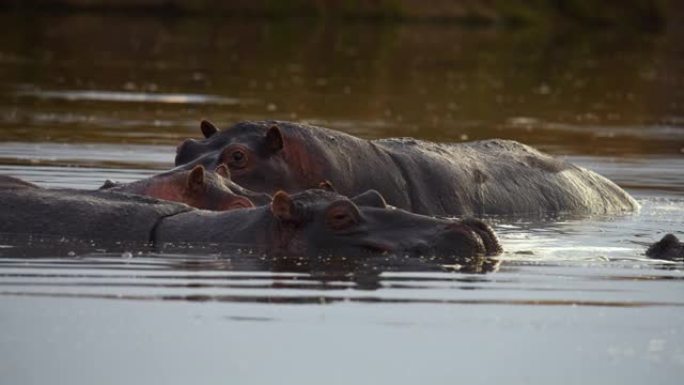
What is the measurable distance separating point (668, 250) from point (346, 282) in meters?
2.18

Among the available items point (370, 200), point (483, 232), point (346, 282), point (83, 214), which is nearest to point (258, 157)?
point (83, 214)

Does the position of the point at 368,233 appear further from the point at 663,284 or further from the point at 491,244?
the point at 663,284

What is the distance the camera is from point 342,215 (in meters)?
9.77

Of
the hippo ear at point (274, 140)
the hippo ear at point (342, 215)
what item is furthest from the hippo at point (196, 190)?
the hippo ear at point (342, 215)

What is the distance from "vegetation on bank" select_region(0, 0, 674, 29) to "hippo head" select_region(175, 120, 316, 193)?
44.6 metres

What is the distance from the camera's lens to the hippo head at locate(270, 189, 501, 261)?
9695 millimetres

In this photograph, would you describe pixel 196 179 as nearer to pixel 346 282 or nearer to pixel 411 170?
pixel 346 282

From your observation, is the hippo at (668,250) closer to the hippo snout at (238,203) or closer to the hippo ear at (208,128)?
the hippo snout at (238,203)


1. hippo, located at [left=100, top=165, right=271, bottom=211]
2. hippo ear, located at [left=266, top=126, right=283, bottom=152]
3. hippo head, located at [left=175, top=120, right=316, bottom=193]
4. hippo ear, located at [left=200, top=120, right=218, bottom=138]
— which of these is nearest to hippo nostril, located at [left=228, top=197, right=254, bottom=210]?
hippo, located at [left=100, top=165, right=271, bottom=211]

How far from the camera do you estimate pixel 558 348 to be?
770cm

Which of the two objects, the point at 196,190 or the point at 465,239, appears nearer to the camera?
the point at 465,239

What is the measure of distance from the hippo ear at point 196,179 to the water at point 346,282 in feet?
3.46

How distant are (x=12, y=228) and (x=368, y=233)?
2027mm

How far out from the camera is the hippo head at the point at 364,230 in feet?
31.8
